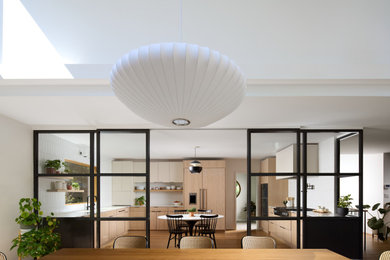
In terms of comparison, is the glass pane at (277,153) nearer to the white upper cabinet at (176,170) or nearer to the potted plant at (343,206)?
the potted plant at (343,206)

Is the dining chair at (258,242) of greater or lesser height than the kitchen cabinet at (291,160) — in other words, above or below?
below

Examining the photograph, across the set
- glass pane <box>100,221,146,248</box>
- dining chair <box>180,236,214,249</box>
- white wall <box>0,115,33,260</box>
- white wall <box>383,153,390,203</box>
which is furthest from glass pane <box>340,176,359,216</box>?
white wall <box>0,115,33,260</box>

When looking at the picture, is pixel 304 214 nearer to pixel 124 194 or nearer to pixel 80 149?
pixel 124 194

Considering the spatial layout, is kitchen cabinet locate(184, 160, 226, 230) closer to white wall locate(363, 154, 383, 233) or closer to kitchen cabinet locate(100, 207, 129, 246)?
white wall locate(363, 154, 383, 233)

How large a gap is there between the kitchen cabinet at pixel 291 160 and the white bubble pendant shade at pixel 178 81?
4.38m

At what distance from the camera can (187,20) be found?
352cm

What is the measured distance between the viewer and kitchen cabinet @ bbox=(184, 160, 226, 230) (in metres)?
11.6

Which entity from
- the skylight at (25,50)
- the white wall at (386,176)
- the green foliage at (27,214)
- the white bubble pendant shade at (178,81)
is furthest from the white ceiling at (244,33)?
the white wall at (386,176)

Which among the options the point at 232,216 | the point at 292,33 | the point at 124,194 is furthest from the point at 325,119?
the point at 232,216

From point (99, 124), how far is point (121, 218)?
1542 mm

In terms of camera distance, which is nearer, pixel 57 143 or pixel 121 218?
pixel 121 218

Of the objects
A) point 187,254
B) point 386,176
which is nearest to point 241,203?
point 386,176

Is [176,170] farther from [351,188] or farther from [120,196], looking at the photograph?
[120,196]

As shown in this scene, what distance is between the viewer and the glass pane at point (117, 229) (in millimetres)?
5957
